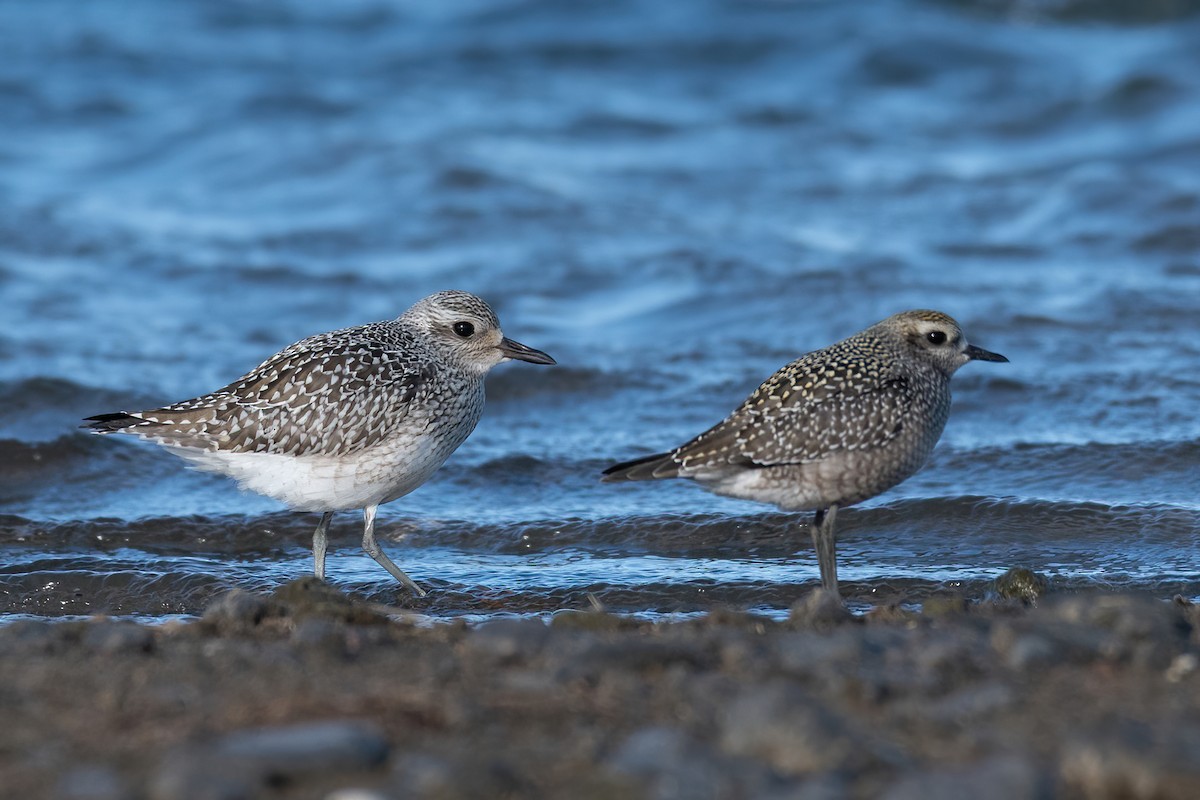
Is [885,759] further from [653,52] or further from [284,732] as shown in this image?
[653,52]

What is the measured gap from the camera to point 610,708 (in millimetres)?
4707

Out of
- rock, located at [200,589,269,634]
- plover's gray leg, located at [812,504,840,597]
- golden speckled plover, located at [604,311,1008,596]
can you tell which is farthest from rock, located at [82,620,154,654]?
plover's gray leg, located at [812,504,840,597]

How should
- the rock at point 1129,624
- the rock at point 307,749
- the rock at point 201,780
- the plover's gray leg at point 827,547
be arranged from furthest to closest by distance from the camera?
the plover's gray leg at point 827,547, the rock at point 1129,624, the rock at point 307,749, the rock at point 201,780

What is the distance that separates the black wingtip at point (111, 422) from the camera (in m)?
7.54

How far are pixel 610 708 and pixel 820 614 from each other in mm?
1605

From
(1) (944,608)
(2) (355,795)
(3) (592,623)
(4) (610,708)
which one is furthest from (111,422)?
(1) (944,608)

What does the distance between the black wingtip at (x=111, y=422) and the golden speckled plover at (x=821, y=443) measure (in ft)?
8.30

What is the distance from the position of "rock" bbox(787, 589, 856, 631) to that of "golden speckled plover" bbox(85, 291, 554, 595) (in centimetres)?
237

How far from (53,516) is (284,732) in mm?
5169

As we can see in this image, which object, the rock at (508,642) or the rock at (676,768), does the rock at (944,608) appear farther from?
the rock at (676,768)

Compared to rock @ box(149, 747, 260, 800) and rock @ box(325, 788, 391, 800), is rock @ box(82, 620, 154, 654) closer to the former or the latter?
rock @ box(149, 747, 260, 800)

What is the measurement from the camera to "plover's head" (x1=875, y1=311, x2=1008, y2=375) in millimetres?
7727

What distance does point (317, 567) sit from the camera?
7.75 metres

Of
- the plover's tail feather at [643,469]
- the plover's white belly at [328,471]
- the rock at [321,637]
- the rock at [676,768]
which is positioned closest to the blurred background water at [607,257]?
the plover's white belly at [328,471]
